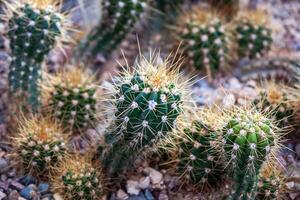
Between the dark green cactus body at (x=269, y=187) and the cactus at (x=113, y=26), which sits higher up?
the cactus at (x=113, y=26)

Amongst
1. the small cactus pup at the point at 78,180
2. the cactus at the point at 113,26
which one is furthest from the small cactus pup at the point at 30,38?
the small cactus pup at the point at 78,180

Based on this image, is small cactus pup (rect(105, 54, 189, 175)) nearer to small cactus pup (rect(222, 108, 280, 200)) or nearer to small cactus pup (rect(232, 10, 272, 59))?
small cactus pup (rect(222, 108, 280, 200))

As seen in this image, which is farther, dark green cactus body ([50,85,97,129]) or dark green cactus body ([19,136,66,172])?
dark green cactus body ([50,85,97,129])

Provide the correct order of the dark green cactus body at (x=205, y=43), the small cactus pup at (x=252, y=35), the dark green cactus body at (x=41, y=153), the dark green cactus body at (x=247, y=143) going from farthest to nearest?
the small cactus pup at (x=252, y=35)
the dark green cactus body at (x=205, y=43)
the dark green cactus body at (x=41, y=153)
the dark green cactus body at (x=247, y=143)

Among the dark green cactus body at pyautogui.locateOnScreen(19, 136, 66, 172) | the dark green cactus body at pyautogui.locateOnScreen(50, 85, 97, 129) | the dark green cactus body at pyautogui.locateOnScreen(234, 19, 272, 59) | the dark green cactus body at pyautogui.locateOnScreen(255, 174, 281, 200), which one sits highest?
the dark green cactus body at pyautogui.locateOnScreen(234, 19, 272, 59)

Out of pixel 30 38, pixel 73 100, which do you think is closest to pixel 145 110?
pixel 73 100

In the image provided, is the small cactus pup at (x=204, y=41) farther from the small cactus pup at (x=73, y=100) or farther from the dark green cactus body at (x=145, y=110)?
the dark green cactus body at (x=145, y=110)

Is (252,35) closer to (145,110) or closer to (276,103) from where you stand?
(276,103)

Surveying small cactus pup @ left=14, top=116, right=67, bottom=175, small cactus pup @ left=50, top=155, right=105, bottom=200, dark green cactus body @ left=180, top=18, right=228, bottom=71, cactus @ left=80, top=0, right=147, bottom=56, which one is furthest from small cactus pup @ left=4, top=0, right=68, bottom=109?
dark green cactus body @ left=180, top=18, right=228, bottom=71
